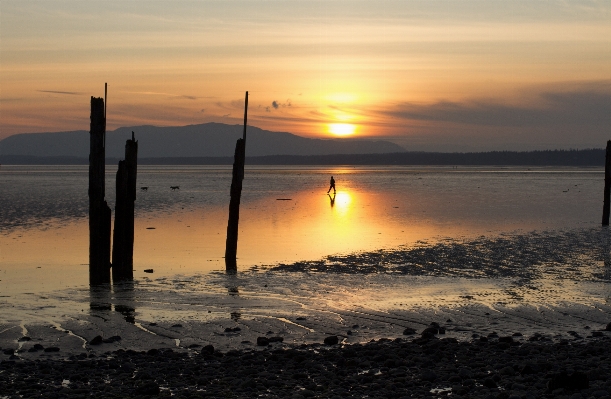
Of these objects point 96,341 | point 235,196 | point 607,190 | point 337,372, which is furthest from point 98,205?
point 607,190

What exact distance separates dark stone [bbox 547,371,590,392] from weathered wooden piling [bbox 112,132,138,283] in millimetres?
11608

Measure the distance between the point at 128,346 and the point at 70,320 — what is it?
7.69ft

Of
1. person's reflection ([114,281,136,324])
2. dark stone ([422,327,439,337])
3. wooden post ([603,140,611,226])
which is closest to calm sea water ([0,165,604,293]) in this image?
wooden post ([603,140,611,226])

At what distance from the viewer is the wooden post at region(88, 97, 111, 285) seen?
670 inches

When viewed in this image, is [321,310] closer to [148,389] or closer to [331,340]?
[331,340]

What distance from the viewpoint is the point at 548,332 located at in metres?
12.0

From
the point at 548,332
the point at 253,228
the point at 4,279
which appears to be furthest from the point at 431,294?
the point at 253,228

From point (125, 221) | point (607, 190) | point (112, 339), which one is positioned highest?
point (607, 190)

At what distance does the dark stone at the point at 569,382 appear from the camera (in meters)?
8.40

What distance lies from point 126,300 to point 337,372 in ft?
22.9

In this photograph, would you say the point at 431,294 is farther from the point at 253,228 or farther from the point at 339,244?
the point at 253,228

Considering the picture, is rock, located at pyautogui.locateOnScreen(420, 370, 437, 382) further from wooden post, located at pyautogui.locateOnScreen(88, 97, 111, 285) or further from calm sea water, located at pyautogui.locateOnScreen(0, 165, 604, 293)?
calm sea water, located at pyautogui.locateOnScreen(0, 165, 604, 293)

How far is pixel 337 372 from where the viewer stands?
9.45 meters

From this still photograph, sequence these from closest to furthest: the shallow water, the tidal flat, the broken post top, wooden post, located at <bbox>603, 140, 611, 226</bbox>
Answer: the tidal flat
the shallow water
the broken post top
wooden post, located at <bbox>603, 140, 611, 226</bbox>
